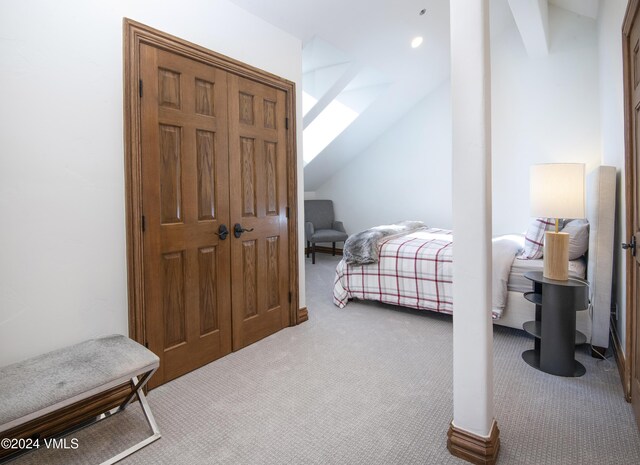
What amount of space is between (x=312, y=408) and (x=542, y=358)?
4.91ft

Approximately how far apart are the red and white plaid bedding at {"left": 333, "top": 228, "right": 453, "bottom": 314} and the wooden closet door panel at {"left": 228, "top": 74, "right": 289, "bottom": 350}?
33.7 inches

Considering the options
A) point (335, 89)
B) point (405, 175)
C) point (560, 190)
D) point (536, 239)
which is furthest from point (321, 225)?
point (560, 190)

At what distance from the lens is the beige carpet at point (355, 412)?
1614 millimetres

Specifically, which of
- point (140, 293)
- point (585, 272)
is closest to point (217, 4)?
point (140, 293)

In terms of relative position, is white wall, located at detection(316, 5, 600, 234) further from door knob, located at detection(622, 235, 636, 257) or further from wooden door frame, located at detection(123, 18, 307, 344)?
wooden door frame, located at detection(123, 18, 307, 344)

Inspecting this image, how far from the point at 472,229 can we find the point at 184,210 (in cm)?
168

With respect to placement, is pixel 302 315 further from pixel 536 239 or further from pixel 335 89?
pixel 335 89

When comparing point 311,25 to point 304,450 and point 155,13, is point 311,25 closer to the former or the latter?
point 155,13

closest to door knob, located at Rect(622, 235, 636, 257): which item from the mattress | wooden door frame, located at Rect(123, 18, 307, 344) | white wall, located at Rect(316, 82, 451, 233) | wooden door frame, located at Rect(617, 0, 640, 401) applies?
wooden door frame, located at Rect(617, 0, 640, 401)

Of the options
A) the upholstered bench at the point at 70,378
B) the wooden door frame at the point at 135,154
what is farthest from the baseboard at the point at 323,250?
the upholstered bench at the point at 70,378

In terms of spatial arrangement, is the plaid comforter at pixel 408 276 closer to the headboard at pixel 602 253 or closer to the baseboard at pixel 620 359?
the headboard at pixel 602 253

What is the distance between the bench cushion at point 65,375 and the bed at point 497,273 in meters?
1.97

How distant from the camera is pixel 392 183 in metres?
6.21

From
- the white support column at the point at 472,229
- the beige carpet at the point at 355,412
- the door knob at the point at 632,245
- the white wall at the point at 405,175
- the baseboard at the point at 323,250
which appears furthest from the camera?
the baseboard at the point at 323,250
